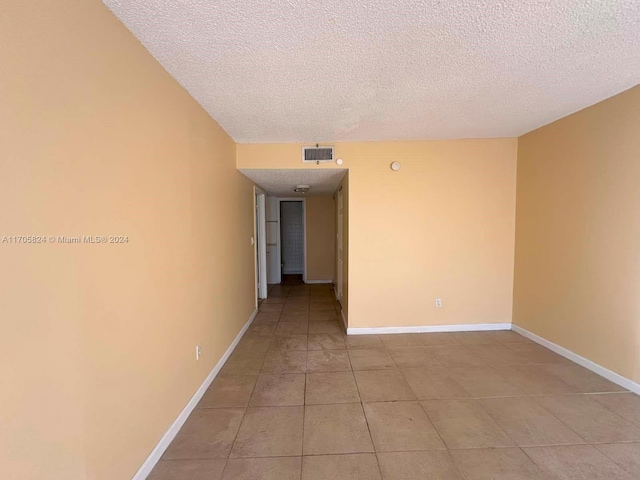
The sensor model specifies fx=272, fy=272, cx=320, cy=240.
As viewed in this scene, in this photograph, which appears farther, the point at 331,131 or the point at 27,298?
the point at 331,131

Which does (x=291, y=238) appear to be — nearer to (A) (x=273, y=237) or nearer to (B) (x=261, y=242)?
(A) (x=273, y=237)

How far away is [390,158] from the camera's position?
335 centimetres

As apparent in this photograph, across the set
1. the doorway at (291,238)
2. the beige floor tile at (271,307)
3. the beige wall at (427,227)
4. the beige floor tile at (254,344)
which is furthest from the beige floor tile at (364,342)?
the doorway at (291,238)

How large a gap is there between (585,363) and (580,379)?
28cm

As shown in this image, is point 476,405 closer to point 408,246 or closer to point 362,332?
point 362,332

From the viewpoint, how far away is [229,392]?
228 cm

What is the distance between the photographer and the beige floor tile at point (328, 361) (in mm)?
2641

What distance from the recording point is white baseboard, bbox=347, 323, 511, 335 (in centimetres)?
347

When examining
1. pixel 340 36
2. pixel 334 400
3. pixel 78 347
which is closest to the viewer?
pixel 78 347

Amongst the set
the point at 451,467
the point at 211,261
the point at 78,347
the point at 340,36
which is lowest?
the point at 451,467

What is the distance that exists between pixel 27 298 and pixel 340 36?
5.78ft

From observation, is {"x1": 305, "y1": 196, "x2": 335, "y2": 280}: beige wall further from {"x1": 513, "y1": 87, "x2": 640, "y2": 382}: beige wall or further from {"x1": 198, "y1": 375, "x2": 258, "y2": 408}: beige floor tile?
{"x1": 198, "y1": 375, "x2": 258, "y2": 408}: beige floor tile

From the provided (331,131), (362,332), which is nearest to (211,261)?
(331,131)

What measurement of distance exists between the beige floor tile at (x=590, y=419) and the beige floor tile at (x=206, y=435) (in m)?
2.31
